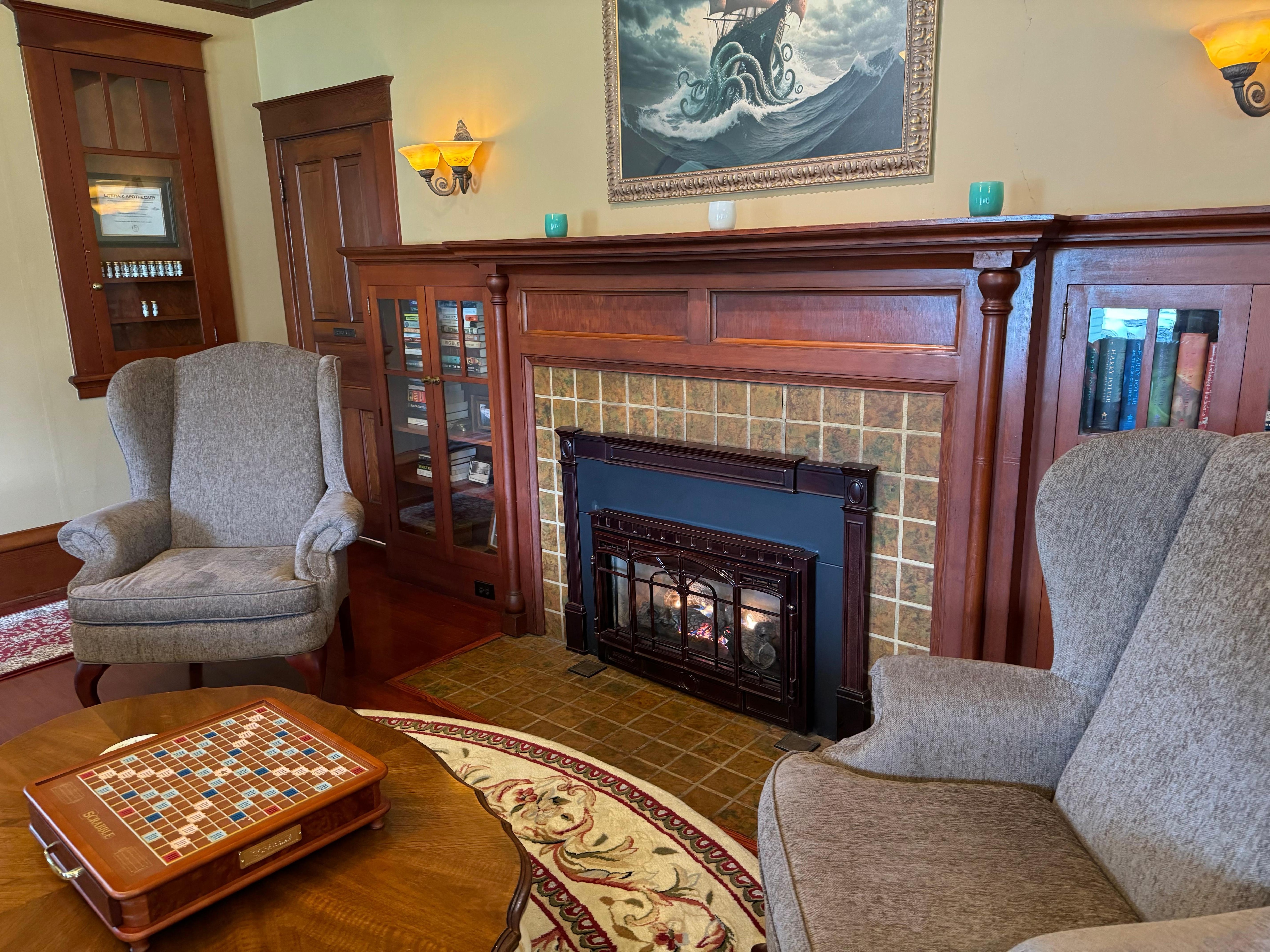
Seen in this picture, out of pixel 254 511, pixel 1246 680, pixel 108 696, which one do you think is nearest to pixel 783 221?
pixel 1246 680

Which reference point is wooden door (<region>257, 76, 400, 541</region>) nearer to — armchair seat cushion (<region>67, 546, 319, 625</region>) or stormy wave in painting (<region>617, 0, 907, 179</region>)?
armchair seat cushion (<region>67, 546, 319, 625</region>)

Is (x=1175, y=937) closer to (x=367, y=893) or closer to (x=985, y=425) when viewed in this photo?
(x=367, y=893)

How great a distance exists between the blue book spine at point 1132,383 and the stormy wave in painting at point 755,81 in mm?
800

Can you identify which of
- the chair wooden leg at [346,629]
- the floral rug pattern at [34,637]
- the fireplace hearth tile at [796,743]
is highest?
the chair wooden leg at [346,629]

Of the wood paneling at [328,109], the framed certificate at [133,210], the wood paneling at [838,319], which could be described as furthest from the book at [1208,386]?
the framed certificate at [133,210]

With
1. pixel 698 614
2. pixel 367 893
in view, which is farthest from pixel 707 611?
pixel 367 893

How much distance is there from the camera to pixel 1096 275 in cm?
209

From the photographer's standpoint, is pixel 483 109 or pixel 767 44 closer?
pixel 767 44

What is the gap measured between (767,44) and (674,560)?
155 centimetres

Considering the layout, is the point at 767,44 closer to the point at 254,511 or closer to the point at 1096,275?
the point at 1096,275

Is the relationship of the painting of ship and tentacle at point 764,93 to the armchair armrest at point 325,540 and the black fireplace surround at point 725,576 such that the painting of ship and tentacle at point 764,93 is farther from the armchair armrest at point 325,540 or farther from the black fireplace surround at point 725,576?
the armchair armrest at point 325,540

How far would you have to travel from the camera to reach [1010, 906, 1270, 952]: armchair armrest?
0.98 meters

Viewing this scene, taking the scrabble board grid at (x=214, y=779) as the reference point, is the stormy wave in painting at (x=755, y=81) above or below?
above

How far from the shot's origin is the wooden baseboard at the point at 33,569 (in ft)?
12.5
